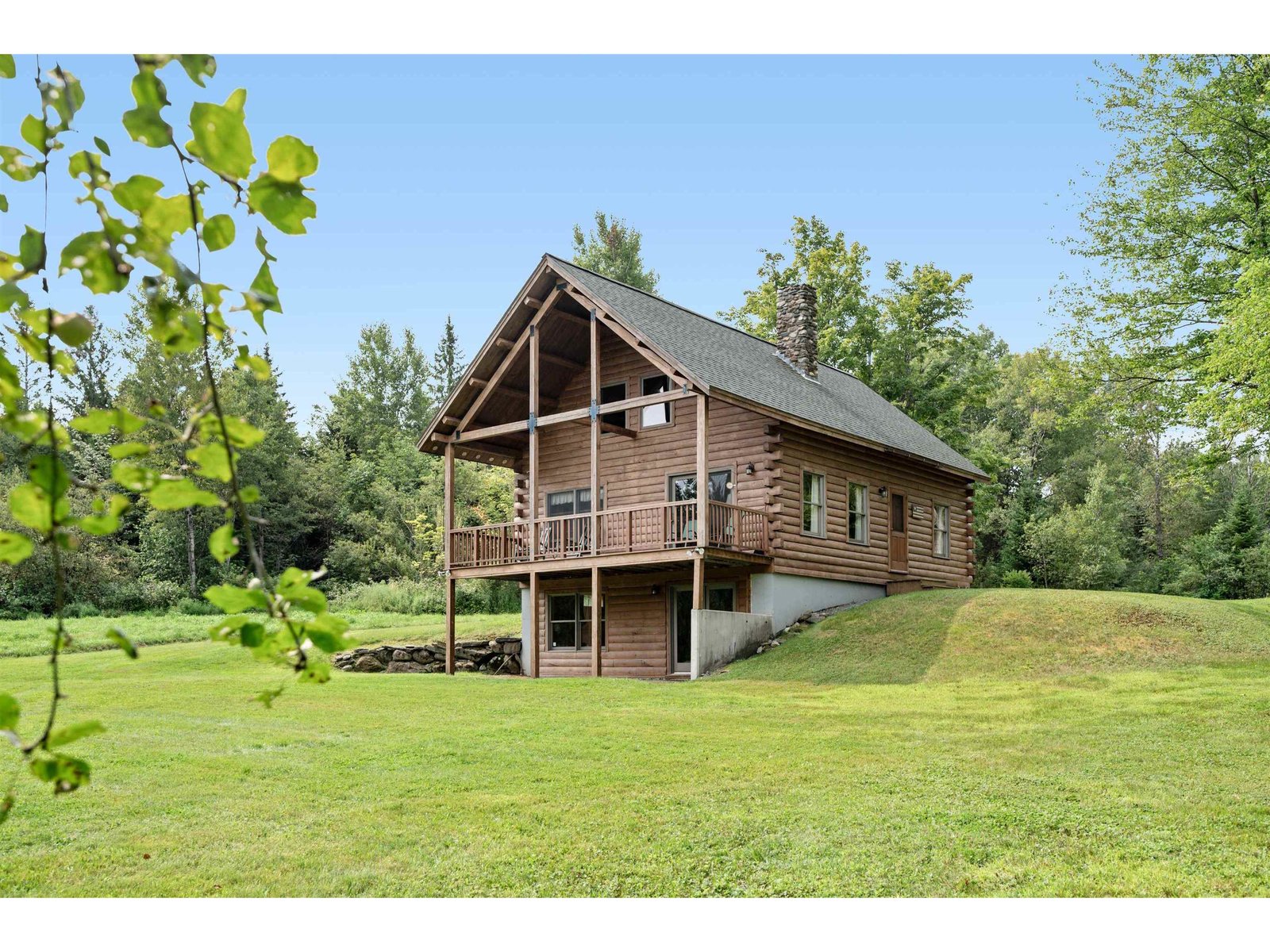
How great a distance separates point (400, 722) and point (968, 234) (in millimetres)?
38141

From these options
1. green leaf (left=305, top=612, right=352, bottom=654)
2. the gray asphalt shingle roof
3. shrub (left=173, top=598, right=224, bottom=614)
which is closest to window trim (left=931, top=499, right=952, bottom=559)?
the gray asphalt shingle roof

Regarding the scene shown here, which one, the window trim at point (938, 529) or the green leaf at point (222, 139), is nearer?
the green leaf at point (222, 139)

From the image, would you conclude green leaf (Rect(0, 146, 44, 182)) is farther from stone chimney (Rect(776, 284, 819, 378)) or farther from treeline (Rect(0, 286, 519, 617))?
treeline (Rect(0, 286, 519, 617))

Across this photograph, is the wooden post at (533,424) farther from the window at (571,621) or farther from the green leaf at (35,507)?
the green leaf at (35,507)

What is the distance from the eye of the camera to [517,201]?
57125mm

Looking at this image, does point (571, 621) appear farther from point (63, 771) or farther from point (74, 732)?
point (74, 732)

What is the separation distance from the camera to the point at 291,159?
1829 mm

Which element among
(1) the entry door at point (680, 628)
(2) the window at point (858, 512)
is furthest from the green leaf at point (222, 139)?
(2) the window at point (858, 512)

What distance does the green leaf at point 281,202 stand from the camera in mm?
1843

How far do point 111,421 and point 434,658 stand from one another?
986 inches

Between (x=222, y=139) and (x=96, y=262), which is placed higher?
(x=222, y=139)

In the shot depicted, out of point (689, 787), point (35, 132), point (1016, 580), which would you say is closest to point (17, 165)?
point (35, 132)

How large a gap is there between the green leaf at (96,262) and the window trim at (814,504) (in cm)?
2220

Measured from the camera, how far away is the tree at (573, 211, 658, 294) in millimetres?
54000
